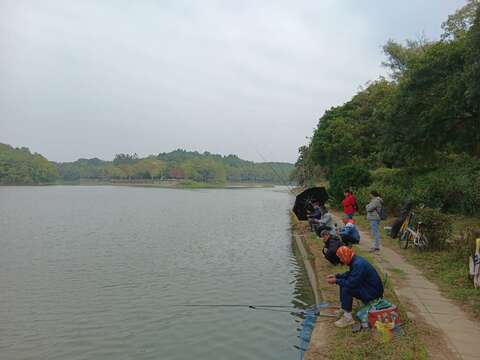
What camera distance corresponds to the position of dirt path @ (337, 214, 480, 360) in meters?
5.54

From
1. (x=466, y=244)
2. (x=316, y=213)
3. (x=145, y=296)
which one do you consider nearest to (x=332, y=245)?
(x=466, y=244)

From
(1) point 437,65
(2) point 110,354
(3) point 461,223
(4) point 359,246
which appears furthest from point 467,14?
(2) point 110,354

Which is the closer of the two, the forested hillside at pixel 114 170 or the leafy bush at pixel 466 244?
the leafy bush at pixel 466 244

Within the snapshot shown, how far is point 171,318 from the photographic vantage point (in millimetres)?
8898

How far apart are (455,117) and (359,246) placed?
35.7 feet

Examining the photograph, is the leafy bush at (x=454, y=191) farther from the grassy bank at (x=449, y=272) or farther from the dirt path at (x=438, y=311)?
the dirt path at (x=438, y=311)

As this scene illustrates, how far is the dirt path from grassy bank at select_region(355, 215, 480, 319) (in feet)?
0.59

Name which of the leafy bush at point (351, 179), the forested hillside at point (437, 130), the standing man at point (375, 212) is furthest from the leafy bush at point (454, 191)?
the leafy bush at point (351, 179)

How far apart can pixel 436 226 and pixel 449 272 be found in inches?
86.9

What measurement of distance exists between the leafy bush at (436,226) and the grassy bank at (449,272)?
258 mm

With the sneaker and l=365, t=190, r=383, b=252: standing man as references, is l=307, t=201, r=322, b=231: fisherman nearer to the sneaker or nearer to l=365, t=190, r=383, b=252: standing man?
l=365, t=190, r=383, b=252: standing man

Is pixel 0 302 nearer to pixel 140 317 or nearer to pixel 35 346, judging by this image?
pixel 35 346

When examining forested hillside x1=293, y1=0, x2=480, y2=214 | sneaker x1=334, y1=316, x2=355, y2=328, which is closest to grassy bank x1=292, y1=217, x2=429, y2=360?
sneaker x1=334, y1=316, x2=355, y2=328

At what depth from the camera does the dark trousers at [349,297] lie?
6.46m
